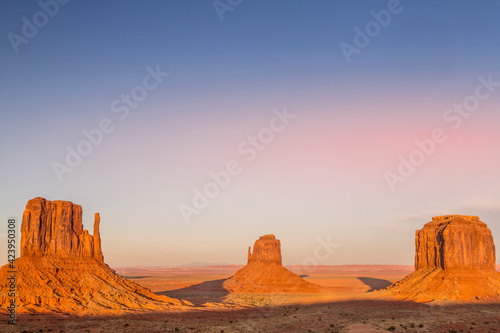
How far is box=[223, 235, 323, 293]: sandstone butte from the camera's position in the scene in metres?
128

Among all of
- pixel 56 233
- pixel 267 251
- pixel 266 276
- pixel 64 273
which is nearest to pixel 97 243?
pixel 56 233

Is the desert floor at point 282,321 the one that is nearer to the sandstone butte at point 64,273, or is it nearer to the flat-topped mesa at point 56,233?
the sandstone butte at point 64,273

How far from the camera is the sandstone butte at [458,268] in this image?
272 feet

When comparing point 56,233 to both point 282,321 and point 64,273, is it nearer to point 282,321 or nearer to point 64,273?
point 64,273

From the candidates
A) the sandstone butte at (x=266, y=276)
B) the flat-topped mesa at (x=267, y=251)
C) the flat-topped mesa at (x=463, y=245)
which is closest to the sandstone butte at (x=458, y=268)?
the flat-topped mesa at (x=463, y=245)

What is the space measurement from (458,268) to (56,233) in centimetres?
7187

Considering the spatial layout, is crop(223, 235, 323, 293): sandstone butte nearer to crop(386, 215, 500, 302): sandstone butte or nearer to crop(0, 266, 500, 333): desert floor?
crop(386, 215, 500, 302): sandstone butte

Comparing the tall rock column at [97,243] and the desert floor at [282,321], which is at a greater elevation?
the tall rock column at [97,243]

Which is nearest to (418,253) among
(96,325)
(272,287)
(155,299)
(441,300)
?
(441,300)

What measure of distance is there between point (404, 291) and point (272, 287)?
1742 inches

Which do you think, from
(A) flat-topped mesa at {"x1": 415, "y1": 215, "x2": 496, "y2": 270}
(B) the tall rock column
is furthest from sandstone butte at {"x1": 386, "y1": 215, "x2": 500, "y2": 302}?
(B) the tall rock column

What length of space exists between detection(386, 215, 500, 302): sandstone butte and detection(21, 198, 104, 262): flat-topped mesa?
58296 mm

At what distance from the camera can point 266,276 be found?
449 ft

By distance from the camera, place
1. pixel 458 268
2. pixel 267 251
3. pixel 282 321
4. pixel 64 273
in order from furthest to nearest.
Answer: pixel 267 251 < pixel 458 268 < pixel 64 273 < pixel 282 321
